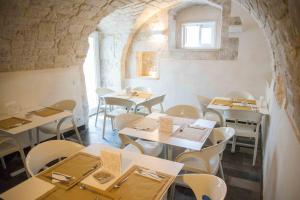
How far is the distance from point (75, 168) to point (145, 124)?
3.45 ft

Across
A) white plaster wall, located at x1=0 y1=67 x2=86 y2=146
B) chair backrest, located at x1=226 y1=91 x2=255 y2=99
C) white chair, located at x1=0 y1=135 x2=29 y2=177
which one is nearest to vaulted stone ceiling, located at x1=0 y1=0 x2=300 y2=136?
white plaster wall, located at x1=0 y1=67 x2=86 y2=146

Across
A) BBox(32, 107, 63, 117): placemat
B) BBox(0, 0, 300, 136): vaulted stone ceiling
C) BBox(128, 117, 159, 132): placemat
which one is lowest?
BBox(128, 117, 159, 132): placemat

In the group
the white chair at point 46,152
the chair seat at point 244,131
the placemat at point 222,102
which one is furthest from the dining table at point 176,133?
the placemat at point 222,102

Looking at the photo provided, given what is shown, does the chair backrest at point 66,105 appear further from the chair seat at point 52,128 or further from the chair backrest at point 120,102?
the chair backrest at point 120,102

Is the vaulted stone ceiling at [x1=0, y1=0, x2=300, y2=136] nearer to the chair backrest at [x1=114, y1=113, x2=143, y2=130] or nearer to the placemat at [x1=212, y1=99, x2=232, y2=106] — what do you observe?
the placemat at [x1=212, y1=99, x2=232, y2=106]

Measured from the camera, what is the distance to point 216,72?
176 inches

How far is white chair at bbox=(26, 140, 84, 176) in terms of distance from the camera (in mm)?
1726

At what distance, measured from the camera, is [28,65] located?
125 inches

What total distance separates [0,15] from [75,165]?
72.5 inches

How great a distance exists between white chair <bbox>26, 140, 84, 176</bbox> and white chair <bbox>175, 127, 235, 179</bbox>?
3.16ft

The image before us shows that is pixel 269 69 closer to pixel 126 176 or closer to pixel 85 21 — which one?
pixel 85 21

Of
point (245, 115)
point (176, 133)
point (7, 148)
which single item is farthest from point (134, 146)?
point (245, 115)

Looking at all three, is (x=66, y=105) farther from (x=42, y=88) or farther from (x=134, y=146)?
(x=134, y=146)

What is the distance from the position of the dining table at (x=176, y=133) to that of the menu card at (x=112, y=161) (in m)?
0.66
